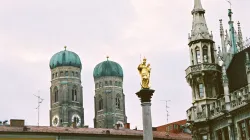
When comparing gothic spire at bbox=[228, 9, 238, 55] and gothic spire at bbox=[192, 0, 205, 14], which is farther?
gothic spire at bbox=[228, 9, 238, 55]

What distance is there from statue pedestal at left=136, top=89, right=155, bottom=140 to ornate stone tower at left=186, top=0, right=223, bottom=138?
24.8 m

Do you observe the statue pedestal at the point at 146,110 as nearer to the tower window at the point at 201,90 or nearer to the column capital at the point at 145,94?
the column capital at the point at 145,94

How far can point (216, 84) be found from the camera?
74.9 m

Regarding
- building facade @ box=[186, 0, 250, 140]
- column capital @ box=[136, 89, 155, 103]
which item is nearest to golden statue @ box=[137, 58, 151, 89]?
column capital @ box=[136, 89, 155, 103]

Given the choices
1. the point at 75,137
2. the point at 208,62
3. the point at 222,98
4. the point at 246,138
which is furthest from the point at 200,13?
the point at 75,137

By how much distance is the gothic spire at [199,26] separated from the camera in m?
75.7

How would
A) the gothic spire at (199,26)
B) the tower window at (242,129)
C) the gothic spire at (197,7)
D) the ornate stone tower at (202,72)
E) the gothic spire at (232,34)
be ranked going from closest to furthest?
the tower window at (242,129) → the ornate stone tower at (202,72) → the gothic spire at (199,26) → the gothic spire at (197,7) → the gothic spire at (232,34)

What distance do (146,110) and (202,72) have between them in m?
26.8

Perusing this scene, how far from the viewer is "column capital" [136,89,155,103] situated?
48.1 meters

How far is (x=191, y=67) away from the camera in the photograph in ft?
245

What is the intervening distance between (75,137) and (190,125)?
84.9 ft

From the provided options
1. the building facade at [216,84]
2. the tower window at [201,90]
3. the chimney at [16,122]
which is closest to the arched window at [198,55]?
the building facade at [216,84]

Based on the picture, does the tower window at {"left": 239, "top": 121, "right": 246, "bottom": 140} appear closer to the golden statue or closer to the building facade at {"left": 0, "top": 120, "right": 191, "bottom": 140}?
the golden statue

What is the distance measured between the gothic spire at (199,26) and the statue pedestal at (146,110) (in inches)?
1130
